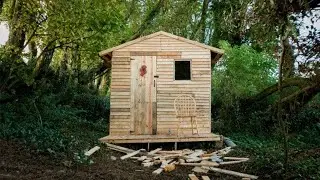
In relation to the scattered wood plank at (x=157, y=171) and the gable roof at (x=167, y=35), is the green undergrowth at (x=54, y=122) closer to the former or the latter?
the scattered wood plank at (x=157, y=171)

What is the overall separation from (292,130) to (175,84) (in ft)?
16.2

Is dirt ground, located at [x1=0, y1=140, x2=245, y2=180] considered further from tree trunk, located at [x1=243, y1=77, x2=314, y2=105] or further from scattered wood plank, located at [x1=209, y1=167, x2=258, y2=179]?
tree trunk, located at [x1=243, y1=77, x2=314, y2=105]

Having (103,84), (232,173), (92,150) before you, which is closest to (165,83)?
(92,150)

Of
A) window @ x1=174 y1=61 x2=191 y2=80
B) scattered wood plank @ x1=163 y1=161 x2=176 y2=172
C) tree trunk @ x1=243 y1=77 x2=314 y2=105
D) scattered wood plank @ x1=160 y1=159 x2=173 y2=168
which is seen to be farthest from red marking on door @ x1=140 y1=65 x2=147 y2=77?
tree trunk @ x1=243 y1=77 x2=314 y2=105

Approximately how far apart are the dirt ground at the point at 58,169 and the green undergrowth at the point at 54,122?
1.05 ft

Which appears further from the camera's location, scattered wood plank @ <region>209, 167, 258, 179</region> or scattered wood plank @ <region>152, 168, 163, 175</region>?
scattered wood plank @ <region>152, 168, 163, 175</region>

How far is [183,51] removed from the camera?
1157 centimetres

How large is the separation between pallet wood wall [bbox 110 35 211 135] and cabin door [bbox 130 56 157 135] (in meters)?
→ 0.12

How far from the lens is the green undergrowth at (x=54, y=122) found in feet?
25.1

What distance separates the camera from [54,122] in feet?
38.1

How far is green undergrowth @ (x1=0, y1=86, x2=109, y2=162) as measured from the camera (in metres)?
7.64

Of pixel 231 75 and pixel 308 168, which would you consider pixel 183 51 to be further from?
pixel 308 168

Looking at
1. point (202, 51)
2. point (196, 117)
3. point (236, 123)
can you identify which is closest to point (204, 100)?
point (196, 117)

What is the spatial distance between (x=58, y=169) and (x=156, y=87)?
216 inches
